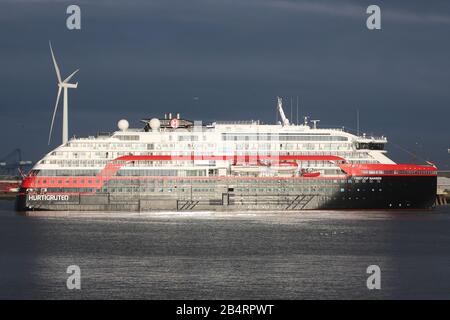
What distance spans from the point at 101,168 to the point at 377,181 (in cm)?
3084

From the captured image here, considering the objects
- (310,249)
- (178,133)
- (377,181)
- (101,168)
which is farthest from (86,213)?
(310,249)

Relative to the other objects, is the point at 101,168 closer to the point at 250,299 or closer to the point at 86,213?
the point at 86,213

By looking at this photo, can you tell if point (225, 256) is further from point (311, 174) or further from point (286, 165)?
point (311, 174)

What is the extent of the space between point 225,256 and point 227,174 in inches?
1665

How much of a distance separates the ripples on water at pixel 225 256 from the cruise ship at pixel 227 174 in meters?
5.04

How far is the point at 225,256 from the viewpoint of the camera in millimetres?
66250

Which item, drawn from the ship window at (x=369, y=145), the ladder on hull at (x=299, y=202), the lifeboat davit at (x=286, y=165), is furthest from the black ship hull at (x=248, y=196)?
the ship window at (x=369, y=145)

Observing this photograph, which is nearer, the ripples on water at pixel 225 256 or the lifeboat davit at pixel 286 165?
the ripples on water at pixel 225 256

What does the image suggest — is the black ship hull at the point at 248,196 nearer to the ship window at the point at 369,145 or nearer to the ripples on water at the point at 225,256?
the ship window at the point at 369,145

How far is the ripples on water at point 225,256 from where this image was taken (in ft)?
169

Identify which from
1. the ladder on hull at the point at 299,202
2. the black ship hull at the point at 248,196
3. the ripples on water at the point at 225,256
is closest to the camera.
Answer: the ripples on water at the point at 225,256

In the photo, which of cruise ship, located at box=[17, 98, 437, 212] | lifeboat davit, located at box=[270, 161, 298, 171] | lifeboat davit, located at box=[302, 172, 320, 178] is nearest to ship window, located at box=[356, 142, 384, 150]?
cruise ship, located at box=[17, 98, 437, 212]

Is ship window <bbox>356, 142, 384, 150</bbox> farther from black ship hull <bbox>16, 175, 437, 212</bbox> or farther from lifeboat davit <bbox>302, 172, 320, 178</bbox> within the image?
lifeboat davit <bbox>302, 172, 320, 178</bbox>

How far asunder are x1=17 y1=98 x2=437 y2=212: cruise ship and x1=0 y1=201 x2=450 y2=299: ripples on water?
504 centimetres
